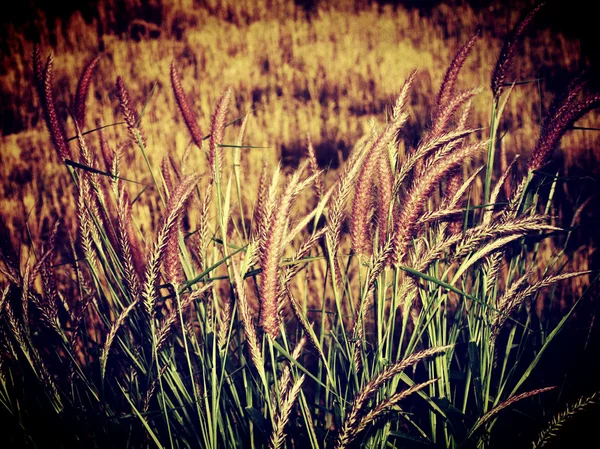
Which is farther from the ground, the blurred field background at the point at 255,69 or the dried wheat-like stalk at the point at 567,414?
the blurred field background at the point at 255,69

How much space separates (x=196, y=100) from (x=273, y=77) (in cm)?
27

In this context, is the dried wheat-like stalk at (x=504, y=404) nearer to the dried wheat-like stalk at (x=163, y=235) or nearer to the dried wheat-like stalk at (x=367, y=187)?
the dried wheat-like stalk at (x=367, y=187)

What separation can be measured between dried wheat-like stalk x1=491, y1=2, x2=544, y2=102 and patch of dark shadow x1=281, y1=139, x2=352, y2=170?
20.0 inches

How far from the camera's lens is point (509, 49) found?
0.77m

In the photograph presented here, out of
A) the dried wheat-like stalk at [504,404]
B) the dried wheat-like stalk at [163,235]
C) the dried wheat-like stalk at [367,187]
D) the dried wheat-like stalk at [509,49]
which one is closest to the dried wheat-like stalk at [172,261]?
the dried wheat-like stalk at [163,235]

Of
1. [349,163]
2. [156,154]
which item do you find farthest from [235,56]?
[349,163]

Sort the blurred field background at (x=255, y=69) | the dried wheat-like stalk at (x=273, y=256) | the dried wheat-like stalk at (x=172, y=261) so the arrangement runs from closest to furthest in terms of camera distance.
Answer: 1. the dried wheat-like stalk at (x=273, y=256)
2. the dried wheat-like stalk at (x=172, y=261)
3. the blurred field background at (x=255, y=69)

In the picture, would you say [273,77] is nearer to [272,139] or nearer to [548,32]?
[272,139]

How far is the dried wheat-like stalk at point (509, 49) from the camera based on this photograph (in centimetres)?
75

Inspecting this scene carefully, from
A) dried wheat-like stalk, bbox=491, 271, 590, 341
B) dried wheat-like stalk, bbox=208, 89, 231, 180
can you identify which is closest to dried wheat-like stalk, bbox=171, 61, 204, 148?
dried wheat-like stalk, bbox=208, 89, 231, 180

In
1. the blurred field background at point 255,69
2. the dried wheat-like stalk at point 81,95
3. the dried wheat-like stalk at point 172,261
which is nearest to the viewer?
the dried wheat-like stalk at point 172,261

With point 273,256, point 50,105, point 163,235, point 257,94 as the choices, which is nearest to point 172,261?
point 163,235

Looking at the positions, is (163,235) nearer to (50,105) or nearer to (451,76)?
(50,105)

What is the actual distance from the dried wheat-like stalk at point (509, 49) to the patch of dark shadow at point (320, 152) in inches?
20.0
